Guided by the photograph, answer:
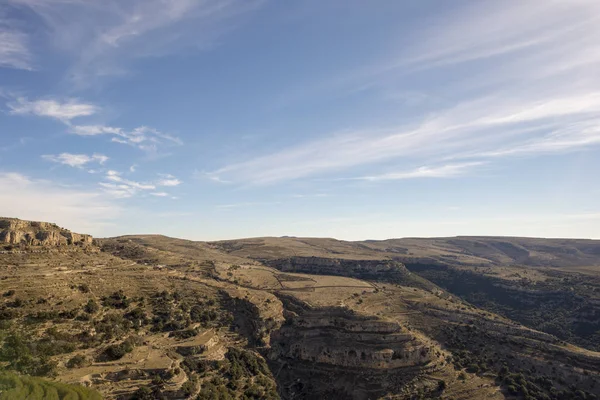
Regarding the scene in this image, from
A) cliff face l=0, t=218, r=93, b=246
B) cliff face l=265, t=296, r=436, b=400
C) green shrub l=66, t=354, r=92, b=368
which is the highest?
cliff face l=0, t=218, r=93, b=246

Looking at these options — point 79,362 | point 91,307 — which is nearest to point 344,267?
point 91,307

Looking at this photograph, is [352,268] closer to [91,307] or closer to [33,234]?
[91,307]

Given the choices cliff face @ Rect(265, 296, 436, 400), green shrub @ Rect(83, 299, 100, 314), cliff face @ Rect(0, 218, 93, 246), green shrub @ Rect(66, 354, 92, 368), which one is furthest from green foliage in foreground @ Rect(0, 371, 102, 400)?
cliff face @ Rect(0, 218, 93, 246)

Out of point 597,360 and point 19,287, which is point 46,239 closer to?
point 19,287

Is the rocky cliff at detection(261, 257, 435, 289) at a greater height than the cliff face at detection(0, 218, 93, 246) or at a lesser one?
lesser

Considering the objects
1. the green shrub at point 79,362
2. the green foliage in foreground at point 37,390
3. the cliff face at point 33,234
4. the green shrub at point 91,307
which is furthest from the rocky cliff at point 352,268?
the green foliage in foreground at point 37,390

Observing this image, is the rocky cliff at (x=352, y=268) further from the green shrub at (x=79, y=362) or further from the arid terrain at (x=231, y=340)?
the green shrub at (x=79, y=362)

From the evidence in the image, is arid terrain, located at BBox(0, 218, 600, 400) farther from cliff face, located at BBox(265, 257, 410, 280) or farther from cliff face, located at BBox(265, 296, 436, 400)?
cliff face, located at BBox(265, 257, 410, 280)

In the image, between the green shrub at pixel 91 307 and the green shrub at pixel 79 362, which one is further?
the green shrub at pixel 91 307
